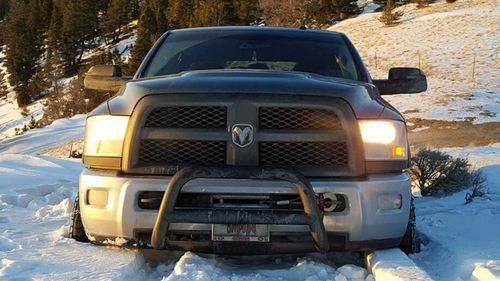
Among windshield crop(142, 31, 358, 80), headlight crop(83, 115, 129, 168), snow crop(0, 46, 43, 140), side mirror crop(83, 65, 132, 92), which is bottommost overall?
snow crop(0, 46, 43, 140)

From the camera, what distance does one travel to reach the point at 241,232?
2.93m

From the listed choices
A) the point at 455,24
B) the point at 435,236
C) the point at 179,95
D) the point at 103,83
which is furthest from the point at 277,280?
the point at 455,24

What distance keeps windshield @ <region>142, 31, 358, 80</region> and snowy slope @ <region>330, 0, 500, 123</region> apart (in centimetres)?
1344

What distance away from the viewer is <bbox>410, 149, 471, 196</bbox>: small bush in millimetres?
6078

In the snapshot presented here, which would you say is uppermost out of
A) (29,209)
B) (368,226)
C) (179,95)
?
(179,95)

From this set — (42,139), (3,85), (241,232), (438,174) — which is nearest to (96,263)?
(241,232)

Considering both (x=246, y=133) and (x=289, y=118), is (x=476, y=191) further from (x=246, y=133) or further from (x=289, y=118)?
(x=246, y=133)

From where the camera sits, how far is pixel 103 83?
15.1 ft

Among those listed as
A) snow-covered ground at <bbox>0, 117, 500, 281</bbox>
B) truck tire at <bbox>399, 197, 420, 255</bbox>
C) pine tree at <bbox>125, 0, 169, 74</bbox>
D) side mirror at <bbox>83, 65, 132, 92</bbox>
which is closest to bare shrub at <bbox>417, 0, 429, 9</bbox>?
pine tree at <bbox>125, 0, 169, 74</bbox>

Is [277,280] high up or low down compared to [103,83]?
down

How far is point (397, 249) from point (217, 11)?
50.9 meters

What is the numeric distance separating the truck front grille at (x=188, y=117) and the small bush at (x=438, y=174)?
3774 millimetres

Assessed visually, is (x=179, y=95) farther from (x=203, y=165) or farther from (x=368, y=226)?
(x=368, y=226)

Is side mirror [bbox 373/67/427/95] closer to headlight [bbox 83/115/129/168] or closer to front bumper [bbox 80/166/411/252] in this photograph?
front bumper [bbox 80/166/411/252]
